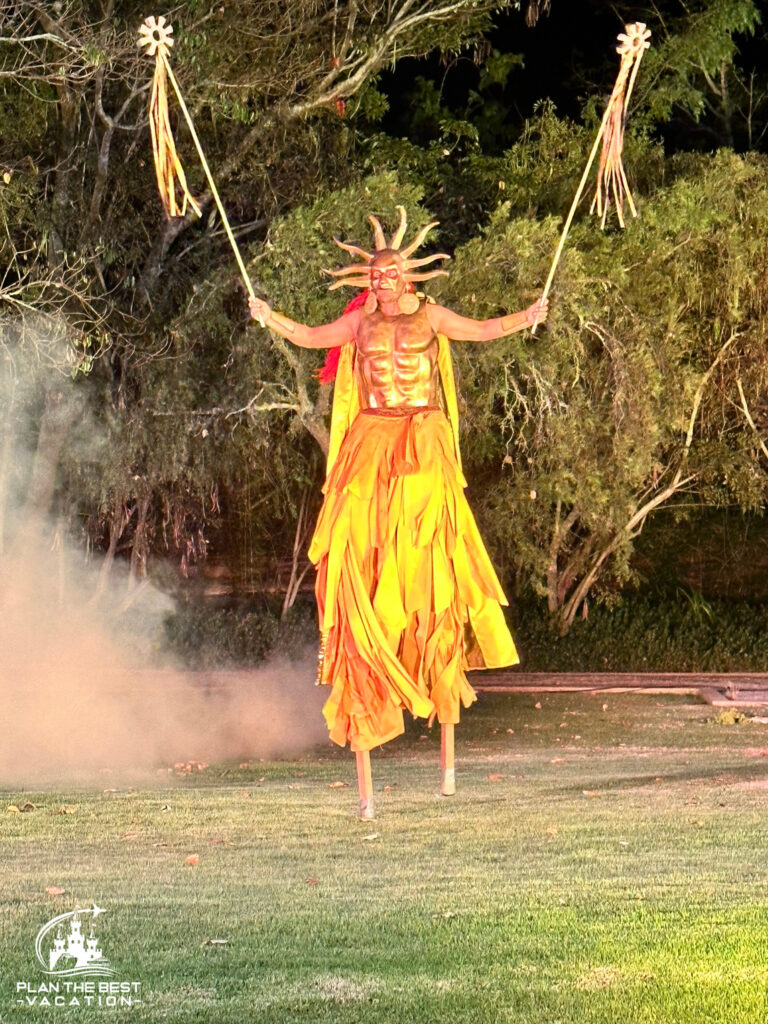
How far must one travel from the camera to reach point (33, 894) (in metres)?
5.42

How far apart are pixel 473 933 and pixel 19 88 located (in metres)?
9.18

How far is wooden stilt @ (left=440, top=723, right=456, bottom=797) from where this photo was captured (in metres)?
6.73

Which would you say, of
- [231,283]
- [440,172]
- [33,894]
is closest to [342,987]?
[33,894]

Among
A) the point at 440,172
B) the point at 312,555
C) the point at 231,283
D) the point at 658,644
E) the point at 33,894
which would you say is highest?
the point at 440,172

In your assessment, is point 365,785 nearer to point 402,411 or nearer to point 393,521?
point 393,521

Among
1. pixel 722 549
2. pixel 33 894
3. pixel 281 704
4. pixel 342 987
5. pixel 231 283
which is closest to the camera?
pixel 342 987

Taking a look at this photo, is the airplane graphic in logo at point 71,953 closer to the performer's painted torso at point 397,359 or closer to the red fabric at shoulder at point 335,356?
the performer's painted torso at point 397,359

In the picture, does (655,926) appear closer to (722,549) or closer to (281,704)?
(281,704)

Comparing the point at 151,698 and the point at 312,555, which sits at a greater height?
the point at 312,555

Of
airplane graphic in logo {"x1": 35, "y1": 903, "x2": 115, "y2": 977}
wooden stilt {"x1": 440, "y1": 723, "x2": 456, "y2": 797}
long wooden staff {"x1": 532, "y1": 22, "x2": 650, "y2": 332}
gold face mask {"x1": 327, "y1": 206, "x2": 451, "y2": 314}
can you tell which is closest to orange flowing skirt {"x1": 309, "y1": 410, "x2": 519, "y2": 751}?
wooden stilt {"x1": 440, "y1": 723, "x2": 456, "y2": 797}

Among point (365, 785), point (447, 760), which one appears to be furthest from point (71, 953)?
point (447, 760)

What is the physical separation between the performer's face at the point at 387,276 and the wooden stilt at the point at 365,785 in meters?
1.85

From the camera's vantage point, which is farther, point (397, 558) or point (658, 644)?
point (658, 644)

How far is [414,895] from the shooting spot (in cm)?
534
